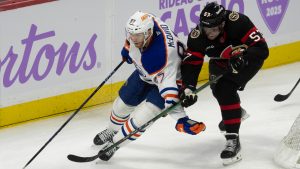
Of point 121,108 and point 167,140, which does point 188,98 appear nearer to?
point 121,108

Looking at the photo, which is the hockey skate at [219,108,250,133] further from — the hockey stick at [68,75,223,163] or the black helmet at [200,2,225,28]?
the black helmet at [200,2,225,28]

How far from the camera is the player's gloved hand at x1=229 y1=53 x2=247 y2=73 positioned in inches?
185

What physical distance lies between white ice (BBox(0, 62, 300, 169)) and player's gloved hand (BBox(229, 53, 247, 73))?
2.21 feet

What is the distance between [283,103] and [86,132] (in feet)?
5.08

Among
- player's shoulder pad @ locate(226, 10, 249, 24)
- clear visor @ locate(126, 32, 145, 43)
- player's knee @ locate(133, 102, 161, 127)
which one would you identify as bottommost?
player's knee @ locate(133, 102, 161, 127)

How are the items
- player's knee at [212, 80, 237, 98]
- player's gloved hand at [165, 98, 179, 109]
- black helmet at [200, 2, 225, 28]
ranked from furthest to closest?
player's knee at [212, 80, 237, 98] → player's gloved hand at [165, 98, 179, 109] → black helmet at [200, 2, 225, 28]

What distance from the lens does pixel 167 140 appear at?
5.59m

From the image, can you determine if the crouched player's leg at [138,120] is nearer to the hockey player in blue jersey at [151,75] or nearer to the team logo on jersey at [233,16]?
the hockey player in blue jersey at [151,75]

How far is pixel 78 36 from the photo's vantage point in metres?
6.07

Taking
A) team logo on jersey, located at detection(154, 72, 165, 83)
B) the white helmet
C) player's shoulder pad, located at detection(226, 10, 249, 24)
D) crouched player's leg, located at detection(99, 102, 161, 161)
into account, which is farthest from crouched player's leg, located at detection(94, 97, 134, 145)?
player's shoulder pad, located at detection(226, 10, 249, 24)

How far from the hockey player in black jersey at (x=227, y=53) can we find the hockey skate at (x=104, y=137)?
84 centimetres

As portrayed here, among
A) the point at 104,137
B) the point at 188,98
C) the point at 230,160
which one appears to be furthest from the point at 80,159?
the point at 230,160

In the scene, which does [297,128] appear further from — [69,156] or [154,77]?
[69,156]

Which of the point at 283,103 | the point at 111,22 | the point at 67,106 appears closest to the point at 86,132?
the point at 67,106
